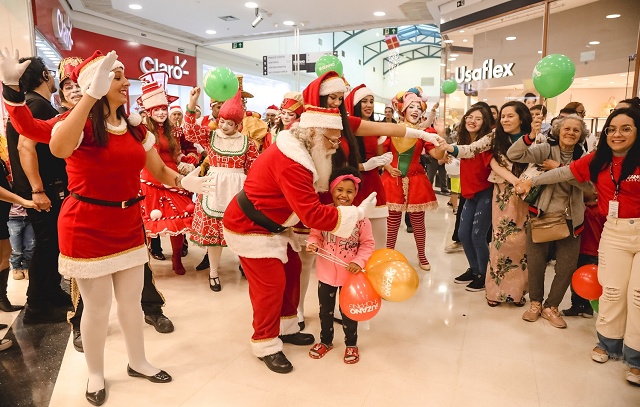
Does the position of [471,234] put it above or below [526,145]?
below

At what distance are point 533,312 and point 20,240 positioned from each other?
444 centimetres

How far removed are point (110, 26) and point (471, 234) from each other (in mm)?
9166

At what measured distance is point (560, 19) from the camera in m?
6.53

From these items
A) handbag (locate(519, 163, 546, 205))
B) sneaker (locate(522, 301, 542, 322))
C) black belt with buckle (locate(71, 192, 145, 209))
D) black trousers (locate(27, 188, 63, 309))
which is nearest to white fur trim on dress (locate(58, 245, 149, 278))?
black belt with buckle (locate(71, 192, 145, 209))

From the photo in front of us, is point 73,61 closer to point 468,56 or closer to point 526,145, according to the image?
point 526,145

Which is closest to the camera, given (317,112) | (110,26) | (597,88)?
(317,112)

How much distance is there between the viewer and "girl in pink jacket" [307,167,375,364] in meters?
2.47

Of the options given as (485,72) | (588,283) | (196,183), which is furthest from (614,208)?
(485,72)

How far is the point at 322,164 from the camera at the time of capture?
7.72ft

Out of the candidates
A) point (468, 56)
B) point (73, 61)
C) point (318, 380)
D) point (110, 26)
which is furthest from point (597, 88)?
point (110, 26)

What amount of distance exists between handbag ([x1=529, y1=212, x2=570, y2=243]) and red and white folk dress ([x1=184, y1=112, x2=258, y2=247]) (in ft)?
7.61

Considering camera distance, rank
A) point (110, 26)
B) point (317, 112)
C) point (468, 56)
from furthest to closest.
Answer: point (110, 26), point (468, 56), point (317, 112)

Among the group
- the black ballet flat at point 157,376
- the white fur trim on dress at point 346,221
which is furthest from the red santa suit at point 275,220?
the black ballet flat at point 157,376

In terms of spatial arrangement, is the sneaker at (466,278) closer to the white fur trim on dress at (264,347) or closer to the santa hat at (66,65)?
the white fur trim on dress at (264,347)
